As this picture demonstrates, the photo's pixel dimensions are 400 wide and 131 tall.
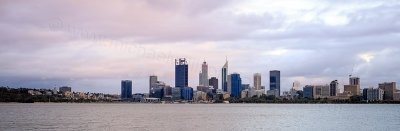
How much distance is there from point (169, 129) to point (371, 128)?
38.3m

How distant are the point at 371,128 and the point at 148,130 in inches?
1664

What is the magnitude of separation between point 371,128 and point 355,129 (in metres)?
5.66

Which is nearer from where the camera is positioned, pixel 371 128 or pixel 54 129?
pixel 54 129

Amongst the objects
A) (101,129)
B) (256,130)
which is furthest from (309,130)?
(101,129)

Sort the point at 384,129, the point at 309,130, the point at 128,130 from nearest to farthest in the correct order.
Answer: the point at 128,130, the point at 309,130, the point at 384,129

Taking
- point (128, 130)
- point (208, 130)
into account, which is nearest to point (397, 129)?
point (208, 130)

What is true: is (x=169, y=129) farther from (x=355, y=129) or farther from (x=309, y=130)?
(x=355, y=129)

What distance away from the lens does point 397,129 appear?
93.1 m

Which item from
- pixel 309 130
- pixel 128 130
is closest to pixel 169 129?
pixel 128 130

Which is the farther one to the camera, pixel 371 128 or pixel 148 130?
pixel 371 128

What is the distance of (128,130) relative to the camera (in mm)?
82125

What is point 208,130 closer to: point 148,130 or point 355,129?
point 148,130

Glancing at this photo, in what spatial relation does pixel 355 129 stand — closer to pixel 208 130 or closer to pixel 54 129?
pixel 208 130

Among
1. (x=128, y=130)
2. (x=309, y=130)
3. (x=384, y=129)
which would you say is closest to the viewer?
(x=128, y=130)
